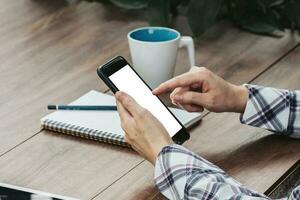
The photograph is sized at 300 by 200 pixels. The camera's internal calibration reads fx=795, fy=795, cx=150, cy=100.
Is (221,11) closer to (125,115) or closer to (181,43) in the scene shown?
(181,43)

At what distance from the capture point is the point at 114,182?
1278 mm

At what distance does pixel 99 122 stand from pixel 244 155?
A: 0.87 ft

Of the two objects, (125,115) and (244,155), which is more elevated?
(125,115)

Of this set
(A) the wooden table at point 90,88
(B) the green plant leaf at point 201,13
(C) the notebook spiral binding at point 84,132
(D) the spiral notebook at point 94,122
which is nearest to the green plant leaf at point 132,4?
(A) the wooden table at point 90,88

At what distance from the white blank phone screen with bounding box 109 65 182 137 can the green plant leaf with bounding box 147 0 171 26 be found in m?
0.45

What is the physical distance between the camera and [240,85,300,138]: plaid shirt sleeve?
4.73ft

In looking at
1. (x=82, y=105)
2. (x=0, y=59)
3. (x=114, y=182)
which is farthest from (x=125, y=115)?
(x=0, y=59)

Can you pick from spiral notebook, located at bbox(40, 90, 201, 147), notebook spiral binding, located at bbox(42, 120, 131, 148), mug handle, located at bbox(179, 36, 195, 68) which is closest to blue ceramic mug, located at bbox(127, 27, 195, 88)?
mug handle, located at bbox(179, 36, 195, 68)

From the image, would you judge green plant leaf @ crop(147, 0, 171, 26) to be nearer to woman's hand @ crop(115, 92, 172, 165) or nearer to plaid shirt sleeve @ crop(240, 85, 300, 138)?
plaid shirt sleeve @ crop(240, 85, 300, 138)

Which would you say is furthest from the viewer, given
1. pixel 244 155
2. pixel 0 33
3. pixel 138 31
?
pixel 0 33

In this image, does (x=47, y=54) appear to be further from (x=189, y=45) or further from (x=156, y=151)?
(x=156, y=151)

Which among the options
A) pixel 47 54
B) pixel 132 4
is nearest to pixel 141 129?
pixel 47 54

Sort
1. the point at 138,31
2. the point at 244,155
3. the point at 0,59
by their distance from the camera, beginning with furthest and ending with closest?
the point at 0,59, the point at 138,31, the point at 244,155

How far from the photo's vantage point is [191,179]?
121 centimetres
